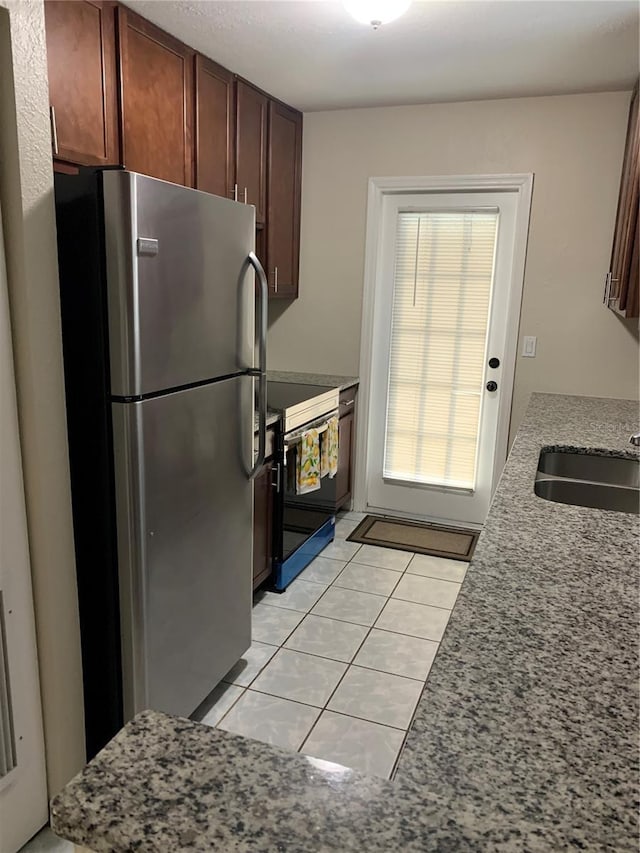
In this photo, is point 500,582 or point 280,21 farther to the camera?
point 280,21

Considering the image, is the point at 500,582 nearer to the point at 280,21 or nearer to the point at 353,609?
the point at 353,609

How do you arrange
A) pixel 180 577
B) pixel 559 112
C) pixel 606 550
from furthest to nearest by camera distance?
pixel 559 112, pixel 180 577, pixel 606 550

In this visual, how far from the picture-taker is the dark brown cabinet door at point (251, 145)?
306cm

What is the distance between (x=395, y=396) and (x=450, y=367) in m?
0.38

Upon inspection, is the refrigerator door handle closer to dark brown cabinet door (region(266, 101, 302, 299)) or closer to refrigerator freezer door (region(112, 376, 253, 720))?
refrigerator freezer door (region(112, 376, 253, 720))

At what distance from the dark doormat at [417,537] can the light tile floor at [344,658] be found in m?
0.10

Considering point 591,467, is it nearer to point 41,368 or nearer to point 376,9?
point 376,9

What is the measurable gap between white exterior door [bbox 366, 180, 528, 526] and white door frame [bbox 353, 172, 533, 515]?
0.01m

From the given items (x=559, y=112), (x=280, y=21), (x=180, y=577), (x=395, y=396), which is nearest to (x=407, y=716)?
(x=180, y=577)

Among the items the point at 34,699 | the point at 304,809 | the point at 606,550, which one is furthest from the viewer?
the point at 34,699

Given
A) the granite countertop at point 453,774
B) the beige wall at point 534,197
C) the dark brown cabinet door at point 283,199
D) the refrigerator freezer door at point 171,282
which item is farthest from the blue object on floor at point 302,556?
the granite countertop at point 453,774

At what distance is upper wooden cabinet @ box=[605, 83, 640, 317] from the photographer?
7.72ft

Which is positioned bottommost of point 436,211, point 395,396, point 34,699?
point 34,699

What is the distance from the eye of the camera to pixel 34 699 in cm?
164
